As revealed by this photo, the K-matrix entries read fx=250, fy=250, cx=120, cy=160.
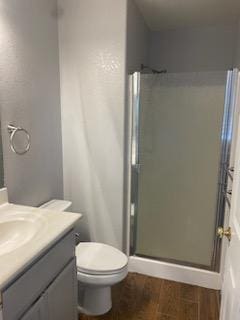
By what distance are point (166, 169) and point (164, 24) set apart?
1524mm

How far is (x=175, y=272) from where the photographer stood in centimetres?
220

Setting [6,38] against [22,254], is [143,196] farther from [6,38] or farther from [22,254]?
[6,38]

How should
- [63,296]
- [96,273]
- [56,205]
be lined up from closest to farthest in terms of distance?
[63,296] < [96,273] < [56,205]

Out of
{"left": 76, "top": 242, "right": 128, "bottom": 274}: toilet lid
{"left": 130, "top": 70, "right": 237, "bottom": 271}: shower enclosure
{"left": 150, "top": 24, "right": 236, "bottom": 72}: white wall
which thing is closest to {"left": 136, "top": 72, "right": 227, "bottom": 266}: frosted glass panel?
{"left": 130, "top": 70, "right": 237, "bottom": 271}: shower enclosure

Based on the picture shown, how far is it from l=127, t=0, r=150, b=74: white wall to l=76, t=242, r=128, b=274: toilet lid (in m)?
1.43

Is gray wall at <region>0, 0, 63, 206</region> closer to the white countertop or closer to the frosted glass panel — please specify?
the white countertop

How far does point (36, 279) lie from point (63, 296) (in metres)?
0.30

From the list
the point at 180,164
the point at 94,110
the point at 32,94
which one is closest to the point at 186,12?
the point at 94,110

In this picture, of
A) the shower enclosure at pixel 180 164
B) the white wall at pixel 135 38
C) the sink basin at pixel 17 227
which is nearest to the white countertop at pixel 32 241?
the sink basin at pixel 17 227

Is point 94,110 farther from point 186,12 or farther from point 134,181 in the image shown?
point 186,12

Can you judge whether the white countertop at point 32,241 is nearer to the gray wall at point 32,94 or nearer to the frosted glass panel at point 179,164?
the gray wall at point 32,94

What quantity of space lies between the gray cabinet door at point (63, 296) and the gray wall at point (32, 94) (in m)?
0.65

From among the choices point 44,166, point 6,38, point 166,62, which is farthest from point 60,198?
point 166,62

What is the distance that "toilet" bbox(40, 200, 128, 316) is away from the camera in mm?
1641
